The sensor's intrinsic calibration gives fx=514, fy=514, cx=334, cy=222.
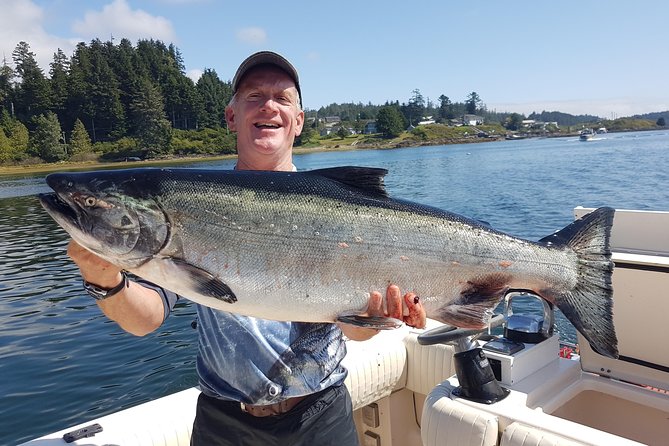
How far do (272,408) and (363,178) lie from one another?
1409 millimetres

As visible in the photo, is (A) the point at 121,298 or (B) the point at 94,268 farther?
(A) the point at 121,298

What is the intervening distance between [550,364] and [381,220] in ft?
9.13

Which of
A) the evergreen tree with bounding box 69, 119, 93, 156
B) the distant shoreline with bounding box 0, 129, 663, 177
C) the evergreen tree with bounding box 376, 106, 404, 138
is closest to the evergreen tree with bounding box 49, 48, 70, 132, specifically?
the evergreen tree with bounding box 69, 119, 93, 156

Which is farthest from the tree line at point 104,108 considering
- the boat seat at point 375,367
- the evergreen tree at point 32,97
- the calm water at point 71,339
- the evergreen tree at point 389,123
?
the boat seat at point 375,367

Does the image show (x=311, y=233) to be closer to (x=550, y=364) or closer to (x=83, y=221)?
(x=83, y=221)

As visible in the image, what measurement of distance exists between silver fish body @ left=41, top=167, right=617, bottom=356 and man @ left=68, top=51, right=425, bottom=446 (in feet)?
0.70

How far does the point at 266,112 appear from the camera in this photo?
316 cm

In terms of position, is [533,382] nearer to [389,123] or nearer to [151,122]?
[151,122]

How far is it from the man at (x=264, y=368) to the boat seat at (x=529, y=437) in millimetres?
1268

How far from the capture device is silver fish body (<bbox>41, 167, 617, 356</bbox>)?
8.36 feet

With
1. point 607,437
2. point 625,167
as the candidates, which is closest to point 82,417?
point 607,437

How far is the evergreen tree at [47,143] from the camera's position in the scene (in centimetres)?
9756

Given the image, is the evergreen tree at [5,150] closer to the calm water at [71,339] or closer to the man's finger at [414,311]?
the calm water at [71,339]

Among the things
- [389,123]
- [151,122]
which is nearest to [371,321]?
[151,122]
